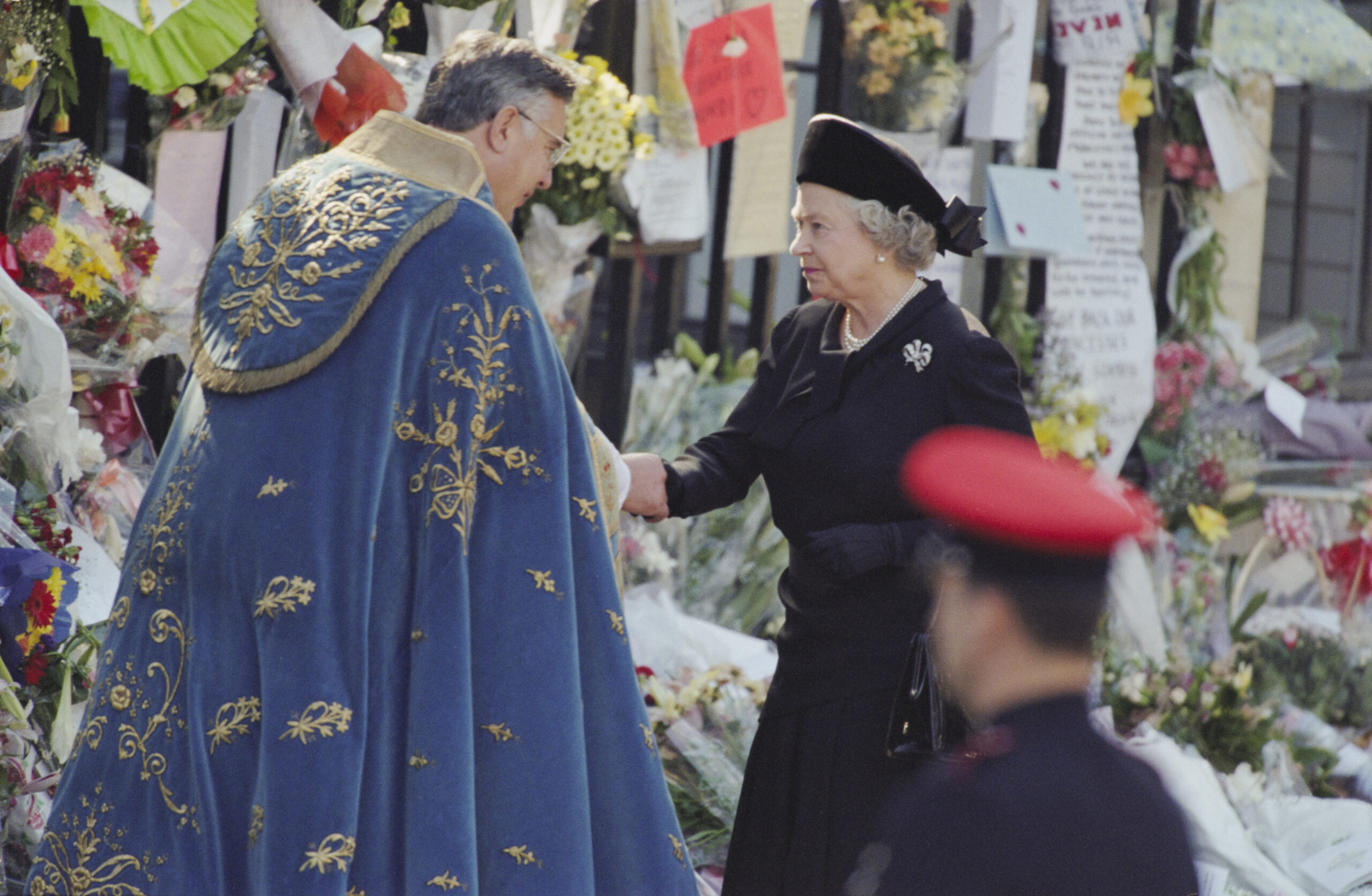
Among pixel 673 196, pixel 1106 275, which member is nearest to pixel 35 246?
pixel 673 196

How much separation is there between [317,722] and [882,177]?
4.94 feet

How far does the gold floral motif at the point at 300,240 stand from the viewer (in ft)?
7.29

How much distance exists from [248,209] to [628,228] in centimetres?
236

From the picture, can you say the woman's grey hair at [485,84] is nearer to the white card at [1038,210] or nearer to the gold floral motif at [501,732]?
the gold floral motif at [501,732]

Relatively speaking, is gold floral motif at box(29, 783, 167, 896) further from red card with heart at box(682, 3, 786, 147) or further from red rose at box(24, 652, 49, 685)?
red card with heart at box(682, 3, 786, 147)

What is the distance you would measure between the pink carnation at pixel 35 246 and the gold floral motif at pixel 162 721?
1329mm

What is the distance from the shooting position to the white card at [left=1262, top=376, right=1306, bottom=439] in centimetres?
591

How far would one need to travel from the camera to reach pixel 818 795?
9.20ft

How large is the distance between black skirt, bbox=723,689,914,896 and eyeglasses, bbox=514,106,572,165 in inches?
43.3

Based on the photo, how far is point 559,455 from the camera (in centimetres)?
226

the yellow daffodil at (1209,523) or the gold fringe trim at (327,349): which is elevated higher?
the gold fringe trim at (327,349)

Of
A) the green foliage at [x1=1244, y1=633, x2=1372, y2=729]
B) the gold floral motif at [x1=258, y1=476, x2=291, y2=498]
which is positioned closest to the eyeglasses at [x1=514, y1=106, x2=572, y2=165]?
the gold floral motif at [x1=258, y1=476, x2=291, y2=498]

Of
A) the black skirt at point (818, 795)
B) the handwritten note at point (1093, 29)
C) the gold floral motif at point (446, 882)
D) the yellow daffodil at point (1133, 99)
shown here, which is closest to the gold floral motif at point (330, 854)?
the gold floral motif at point (446, 882)

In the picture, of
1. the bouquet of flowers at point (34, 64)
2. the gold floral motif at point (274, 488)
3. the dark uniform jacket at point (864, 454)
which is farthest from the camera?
the bouquet of flowers at point (34, 64)
